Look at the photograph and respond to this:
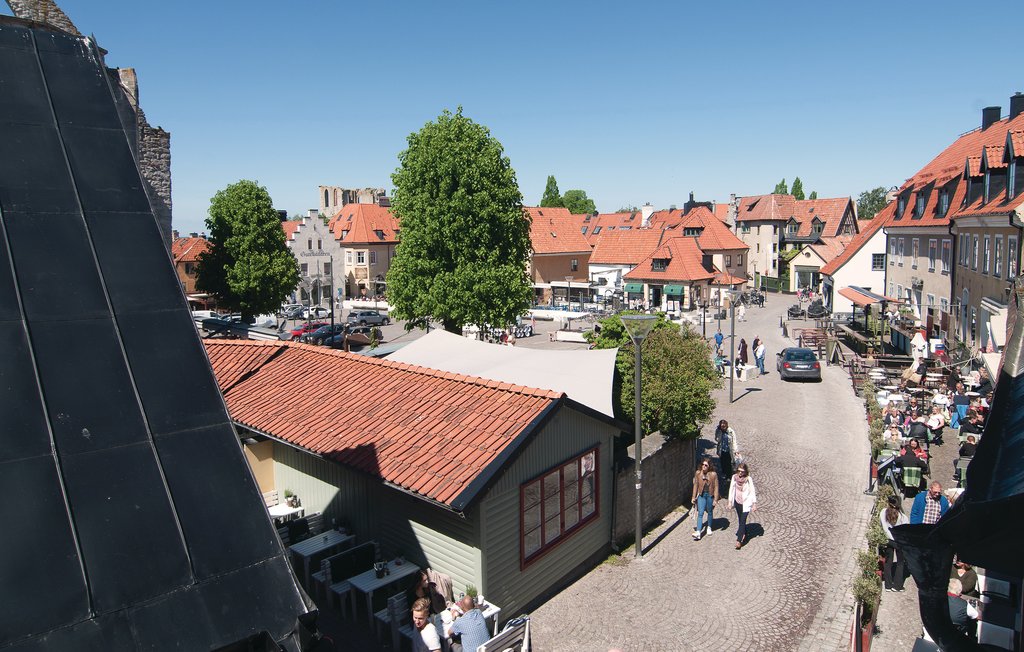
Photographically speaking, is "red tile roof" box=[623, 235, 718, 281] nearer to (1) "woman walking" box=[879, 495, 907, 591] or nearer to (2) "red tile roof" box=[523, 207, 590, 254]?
(2) "red tile roof" box=[523, 207, 590, 254]

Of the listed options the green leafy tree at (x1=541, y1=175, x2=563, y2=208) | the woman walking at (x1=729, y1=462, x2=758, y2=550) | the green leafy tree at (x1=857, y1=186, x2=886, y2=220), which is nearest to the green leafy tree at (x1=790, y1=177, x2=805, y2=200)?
the green leafy tree at (x1=857, y1=186, x2=886, y2=220)

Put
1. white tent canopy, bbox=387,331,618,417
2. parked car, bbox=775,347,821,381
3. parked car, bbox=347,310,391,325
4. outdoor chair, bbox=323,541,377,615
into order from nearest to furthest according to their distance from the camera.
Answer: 1. outdoor chair, bbox=323,541,377,615
2. white tent canopy, bbox=387,331,618,417
3. parked car, bbox=775,347,821,381
4. parked car, bbox=347,310,391,325

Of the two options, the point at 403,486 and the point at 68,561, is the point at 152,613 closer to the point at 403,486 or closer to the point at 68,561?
the point at 68,561

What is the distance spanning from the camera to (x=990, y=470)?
303 cm

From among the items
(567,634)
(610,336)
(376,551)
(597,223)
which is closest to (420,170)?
(610,336)

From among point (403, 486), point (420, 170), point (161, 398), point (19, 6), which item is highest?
point (19, 6)

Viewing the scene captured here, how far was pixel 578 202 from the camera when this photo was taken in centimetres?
15525

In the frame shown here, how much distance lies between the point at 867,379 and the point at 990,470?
2469 centimetres

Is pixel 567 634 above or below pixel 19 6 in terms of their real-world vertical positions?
below

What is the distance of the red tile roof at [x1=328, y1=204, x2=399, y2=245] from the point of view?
65062 mm

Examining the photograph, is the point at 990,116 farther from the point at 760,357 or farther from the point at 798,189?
the point at 798,189

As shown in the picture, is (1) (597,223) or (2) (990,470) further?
(1) (597,223)

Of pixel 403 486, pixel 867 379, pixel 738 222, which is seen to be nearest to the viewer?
pixel 403 486

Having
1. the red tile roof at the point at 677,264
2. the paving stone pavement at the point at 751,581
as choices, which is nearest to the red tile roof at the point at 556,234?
the red tile roof at the point at 677,264
